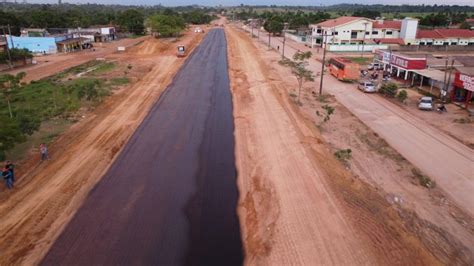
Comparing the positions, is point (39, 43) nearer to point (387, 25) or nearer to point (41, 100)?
point (41, 100)

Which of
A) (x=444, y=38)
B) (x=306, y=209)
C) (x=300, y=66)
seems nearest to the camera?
(x=306, y=209)

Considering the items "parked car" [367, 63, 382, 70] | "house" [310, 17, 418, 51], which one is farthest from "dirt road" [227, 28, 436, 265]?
"house" [310, 17, 418, 51]

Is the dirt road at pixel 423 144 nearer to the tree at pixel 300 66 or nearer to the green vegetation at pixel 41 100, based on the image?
the tree at pixel 300 66

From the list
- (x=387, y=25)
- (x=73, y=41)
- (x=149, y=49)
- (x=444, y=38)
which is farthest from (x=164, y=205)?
(x=444, y=38)

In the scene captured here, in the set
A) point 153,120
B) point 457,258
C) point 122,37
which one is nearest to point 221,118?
point 153,120

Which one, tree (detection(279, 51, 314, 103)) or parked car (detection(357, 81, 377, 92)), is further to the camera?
tree (detection(279, 51, 314, 103))

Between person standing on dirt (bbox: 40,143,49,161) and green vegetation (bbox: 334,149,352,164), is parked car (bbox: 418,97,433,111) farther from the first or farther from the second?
person standing on dirt (bbox: 40,143,49,161)

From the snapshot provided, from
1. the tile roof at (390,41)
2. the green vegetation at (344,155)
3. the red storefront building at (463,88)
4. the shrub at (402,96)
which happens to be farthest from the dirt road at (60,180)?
the tile roof at (390,41)
